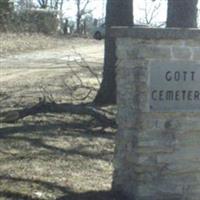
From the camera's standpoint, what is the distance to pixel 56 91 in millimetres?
16578

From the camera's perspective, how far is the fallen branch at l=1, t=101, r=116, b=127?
1136 cm

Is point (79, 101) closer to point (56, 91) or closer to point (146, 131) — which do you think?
point (56, 91)

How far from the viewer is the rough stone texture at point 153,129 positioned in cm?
692

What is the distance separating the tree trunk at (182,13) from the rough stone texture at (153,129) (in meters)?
4.60

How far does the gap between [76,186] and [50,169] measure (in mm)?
835

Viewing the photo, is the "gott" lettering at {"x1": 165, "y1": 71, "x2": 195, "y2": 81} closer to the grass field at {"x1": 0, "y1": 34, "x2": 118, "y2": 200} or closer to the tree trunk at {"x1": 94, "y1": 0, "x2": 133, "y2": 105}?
the grass field at {"x1": 0, "y1": 34, "x2": 118, "y2": 200}

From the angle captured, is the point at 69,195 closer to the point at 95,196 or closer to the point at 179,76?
the point at 95,196

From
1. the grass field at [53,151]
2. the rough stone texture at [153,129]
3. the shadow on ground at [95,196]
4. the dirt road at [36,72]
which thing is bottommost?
the dirt road at [36,72]

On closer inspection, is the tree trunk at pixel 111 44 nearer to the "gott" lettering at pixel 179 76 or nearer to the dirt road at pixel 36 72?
the dirt road at pixel 36 72

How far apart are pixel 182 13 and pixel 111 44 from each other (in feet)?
8.51

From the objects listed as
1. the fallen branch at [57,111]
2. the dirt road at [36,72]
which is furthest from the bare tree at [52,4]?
the fallen branch at [57,111]

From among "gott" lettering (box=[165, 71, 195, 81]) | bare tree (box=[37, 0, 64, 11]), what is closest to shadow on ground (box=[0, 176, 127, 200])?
"gott" lettering (box=[165, 71, 195, 81])

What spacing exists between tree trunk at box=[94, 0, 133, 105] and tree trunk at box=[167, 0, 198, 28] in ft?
7.40

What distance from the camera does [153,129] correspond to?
699cm
